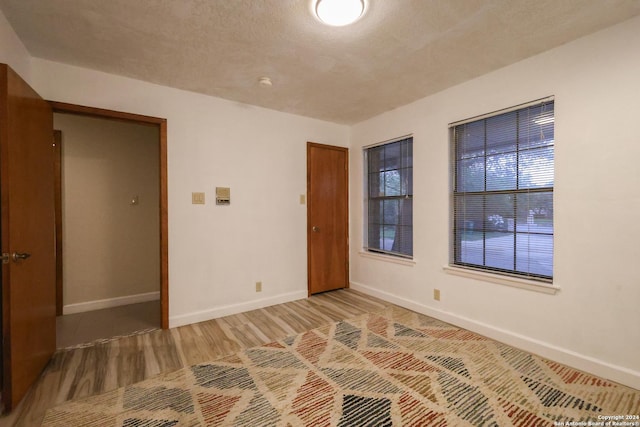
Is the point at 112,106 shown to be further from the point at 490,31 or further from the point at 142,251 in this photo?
the point at 490,31

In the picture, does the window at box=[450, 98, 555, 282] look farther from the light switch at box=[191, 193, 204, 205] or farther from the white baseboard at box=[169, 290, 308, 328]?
the light switch at box=[191, 193, 204, 205]

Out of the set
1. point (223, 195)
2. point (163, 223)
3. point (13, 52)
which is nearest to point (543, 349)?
point (223, 195)

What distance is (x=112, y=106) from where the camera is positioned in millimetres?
2684

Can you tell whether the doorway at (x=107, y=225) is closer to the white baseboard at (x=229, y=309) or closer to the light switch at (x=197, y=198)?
the white baseboard at (x=229, y=309)

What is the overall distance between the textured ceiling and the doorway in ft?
3.13

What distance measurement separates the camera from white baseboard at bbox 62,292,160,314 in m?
3.39

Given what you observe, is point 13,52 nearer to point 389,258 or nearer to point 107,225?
point 107,225

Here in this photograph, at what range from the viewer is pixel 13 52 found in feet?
6.61

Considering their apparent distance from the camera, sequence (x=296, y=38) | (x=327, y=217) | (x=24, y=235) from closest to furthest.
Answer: (x=24, y=235), (x=296, y=38), (x=327, y=217)

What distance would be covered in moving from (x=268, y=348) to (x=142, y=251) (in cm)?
246

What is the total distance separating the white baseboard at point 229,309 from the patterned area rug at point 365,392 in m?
0.93

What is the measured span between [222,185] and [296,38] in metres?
1.77

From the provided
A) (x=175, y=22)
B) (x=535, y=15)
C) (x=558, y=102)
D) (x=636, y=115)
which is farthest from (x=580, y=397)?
(x=175, y=22)

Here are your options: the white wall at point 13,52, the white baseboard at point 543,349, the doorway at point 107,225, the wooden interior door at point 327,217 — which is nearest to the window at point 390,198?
the wooden interior door at point 327,217
